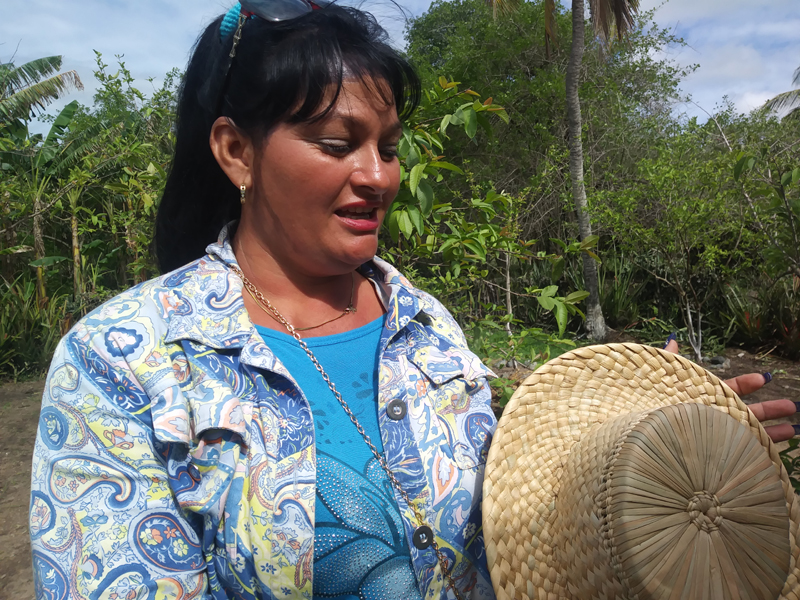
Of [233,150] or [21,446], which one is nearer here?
[233,150]

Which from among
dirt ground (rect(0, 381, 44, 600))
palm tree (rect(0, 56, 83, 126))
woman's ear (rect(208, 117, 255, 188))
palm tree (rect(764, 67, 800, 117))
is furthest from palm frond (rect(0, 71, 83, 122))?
palm tree (rect(764, 67, 800, 117))

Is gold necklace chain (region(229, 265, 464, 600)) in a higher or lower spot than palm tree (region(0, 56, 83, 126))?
lower

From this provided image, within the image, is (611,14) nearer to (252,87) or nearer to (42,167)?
(42,167)

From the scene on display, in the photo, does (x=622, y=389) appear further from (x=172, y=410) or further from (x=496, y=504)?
(x=172, y=410)

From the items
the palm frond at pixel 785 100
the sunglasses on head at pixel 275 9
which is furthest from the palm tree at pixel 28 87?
the palm frond at pixel 785 100

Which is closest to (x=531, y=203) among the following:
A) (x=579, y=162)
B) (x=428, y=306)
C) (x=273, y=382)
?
(x=579, y=162)

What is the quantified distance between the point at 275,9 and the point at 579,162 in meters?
8.50

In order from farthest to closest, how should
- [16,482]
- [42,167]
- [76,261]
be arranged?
1. [42,167]
2. [76,261]
3. [16,482]

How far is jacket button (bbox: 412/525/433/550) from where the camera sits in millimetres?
1268

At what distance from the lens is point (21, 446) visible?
5.27m

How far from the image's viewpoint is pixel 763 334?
8.27 m

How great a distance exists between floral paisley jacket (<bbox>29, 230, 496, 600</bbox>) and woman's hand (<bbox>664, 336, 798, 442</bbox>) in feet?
2.45

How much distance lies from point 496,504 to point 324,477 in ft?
1.28

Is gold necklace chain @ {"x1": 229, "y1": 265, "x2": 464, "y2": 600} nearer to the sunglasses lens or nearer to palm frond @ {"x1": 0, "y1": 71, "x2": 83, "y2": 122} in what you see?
the sunglasses lens
